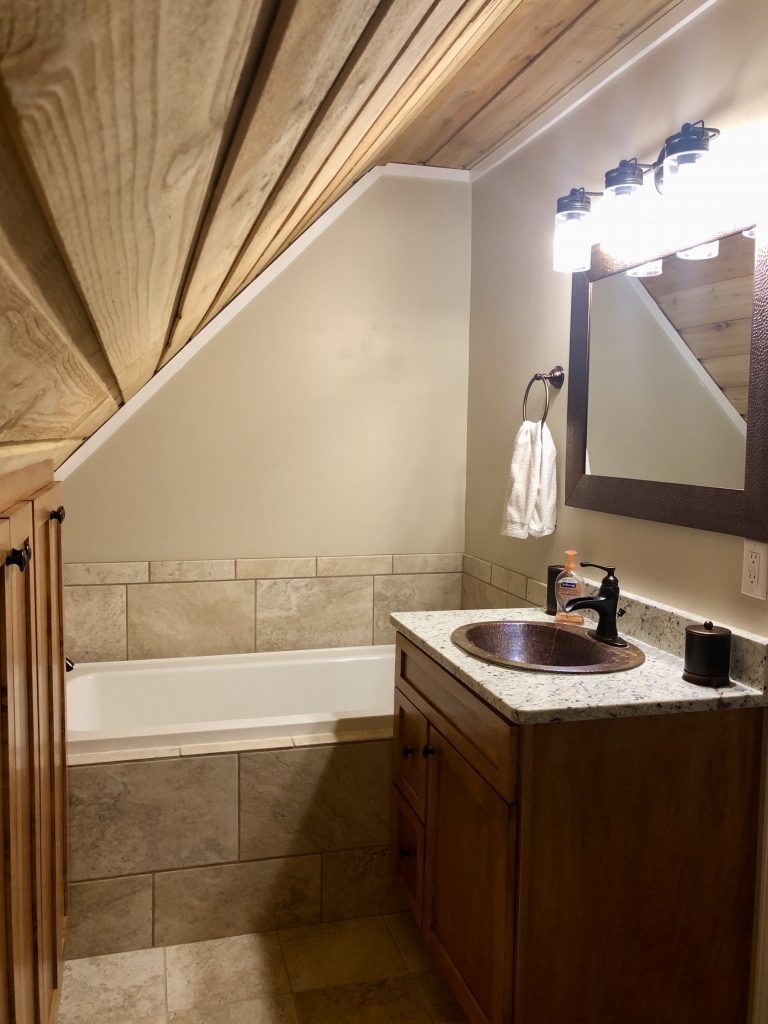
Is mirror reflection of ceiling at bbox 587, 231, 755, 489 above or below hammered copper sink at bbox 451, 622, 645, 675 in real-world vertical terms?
above

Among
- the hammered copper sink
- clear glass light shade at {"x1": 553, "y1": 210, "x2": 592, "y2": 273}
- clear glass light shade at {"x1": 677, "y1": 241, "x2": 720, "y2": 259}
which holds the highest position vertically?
clear glass light shade at {"x1": 553, "y1": 210, "x2": 592, "y2": 273}

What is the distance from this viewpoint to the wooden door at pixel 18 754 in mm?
1050

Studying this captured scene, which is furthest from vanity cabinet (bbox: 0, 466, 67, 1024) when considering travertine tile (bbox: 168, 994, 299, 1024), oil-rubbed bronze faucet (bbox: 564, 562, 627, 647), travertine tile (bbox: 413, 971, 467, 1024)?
oil-rubbed bronze faucet (bbox: 564, 562, 627, 647)

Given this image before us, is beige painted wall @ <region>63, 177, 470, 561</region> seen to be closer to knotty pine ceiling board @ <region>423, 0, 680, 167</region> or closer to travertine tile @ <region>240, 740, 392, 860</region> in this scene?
knotty pine ceiling board @ <region>423, 0, 680, 167</region>

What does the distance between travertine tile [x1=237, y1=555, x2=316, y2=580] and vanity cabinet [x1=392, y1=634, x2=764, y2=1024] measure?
5.02 feet

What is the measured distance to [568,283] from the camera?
8.32ft

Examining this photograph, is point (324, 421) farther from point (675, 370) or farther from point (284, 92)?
point (284, 92)

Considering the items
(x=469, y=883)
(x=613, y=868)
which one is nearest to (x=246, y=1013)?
(x=469, y=883)

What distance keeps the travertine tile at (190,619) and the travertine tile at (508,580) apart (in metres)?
0.93

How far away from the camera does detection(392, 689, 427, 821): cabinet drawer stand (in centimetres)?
215

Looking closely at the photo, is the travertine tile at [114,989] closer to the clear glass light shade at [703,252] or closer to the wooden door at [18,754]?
the wooden door at [18,754]

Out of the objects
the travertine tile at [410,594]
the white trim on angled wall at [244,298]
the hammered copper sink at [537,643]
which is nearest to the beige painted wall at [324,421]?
the white trim on angled wall at [244,298]

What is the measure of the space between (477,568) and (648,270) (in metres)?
1.47

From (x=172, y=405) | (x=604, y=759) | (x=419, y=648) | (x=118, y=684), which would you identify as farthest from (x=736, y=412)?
(x=118, y=684)
